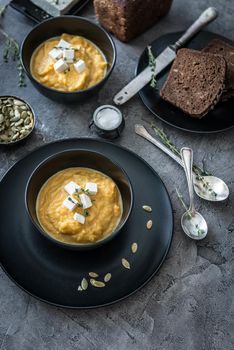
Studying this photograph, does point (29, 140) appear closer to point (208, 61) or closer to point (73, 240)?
point (73, 240)

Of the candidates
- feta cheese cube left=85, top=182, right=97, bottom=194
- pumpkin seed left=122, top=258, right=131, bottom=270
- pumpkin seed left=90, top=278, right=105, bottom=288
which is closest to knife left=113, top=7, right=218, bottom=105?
feta cheese cube left=85, top=182, right=97, bottom=194

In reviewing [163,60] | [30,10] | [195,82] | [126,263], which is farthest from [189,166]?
[30,10]

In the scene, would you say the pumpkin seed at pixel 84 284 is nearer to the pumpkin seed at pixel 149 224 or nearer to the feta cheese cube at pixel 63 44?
the pumpkin seed at pixel 149 224

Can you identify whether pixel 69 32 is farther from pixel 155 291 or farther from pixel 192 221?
pixel 155 291

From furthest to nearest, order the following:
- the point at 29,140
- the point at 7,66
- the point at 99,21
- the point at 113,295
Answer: the point at 99,21 < the point at 7,66 < the point at 29,140 < the point at 113,295

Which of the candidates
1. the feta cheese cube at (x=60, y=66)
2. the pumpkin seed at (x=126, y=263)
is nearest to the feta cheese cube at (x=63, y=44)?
the feta cheese cube at (x=60, y=66)

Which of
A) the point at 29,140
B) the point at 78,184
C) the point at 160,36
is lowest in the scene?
the point at 29,140

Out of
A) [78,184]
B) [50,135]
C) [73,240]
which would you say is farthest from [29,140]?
[73,240]
